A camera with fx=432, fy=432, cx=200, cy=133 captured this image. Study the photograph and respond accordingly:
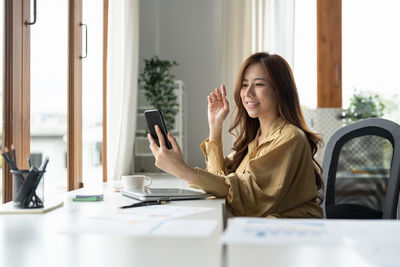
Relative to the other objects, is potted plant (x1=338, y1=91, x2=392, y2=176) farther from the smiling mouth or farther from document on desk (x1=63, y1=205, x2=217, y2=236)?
document on desk (x1=63, y1=205, x2=217, y2=236)

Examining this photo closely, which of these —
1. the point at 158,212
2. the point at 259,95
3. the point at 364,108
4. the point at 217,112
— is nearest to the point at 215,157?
Result: the point at 217,112

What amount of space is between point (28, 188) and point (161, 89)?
2160 mm

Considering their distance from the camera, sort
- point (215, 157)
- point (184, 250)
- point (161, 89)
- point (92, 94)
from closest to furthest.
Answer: point (184, 250) < point (215, 157) < point (92, 94) < point (161, 89)

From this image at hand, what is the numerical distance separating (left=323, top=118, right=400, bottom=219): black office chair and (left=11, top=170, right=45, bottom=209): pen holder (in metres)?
0.95

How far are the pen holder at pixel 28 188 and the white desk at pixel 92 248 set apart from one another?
0.15 metres

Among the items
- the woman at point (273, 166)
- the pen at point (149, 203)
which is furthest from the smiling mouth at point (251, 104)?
the pen at point (149, 203)

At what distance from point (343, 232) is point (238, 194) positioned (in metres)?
0.56

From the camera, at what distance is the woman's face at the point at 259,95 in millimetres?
1649

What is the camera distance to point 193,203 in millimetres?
1273

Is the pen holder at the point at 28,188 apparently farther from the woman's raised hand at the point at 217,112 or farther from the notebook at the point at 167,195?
the woman's raised hand at the point at 217,112

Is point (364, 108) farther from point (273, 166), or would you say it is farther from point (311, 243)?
point (311, 243)

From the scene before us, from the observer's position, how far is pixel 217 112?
1848mm

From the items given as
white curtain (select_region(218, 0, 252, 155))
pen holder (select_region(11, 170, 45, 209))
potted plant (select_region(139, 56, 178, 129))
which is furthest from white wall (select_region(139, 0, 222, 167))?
pen holder (select_region(11, 170, 45, 209))

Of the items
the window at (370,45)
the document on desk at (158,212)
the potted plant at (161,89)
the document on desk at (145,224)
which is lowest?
the document on desk at (158,212)
